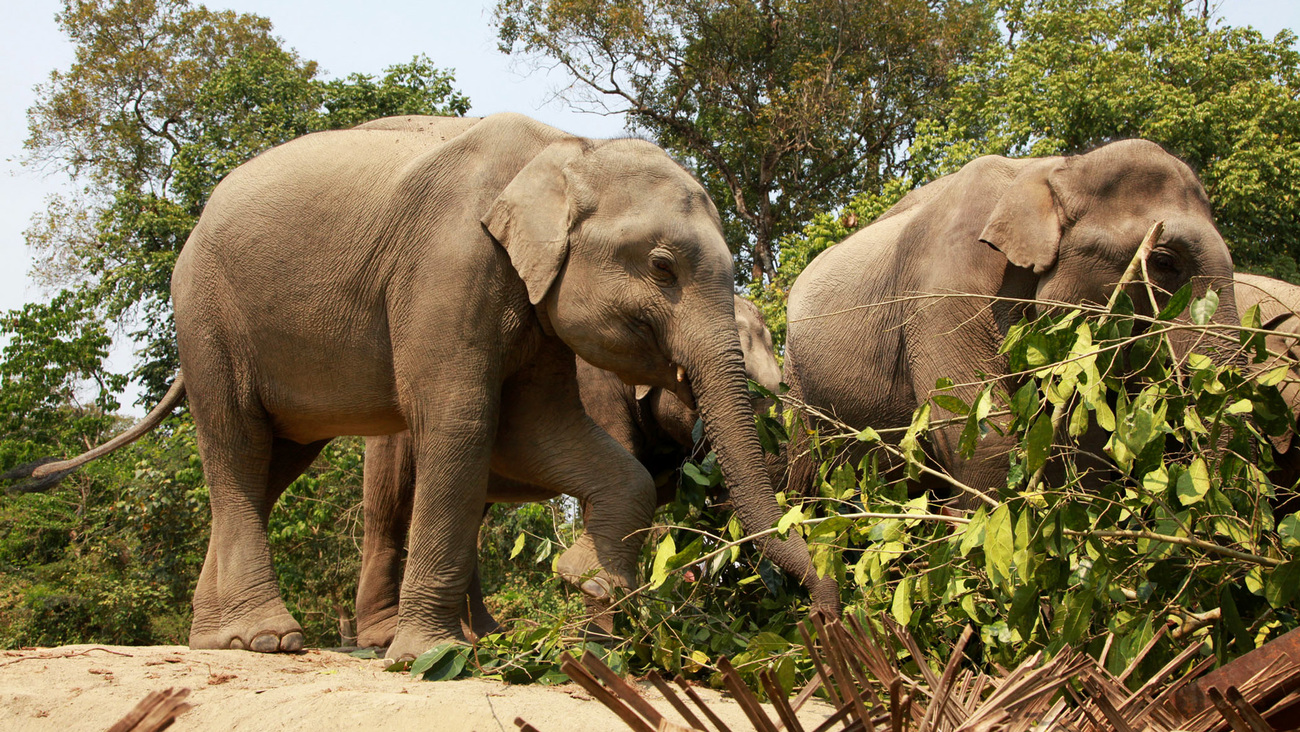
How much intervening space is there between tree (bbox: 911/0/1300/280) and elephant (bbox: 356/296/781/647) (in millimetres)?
7831

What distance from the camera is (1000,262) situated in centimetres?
540

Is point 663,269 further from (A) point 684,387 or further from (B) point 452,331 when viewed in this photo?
(B) point 452,331

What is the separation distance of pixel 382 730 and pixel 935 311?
3267 millimetres

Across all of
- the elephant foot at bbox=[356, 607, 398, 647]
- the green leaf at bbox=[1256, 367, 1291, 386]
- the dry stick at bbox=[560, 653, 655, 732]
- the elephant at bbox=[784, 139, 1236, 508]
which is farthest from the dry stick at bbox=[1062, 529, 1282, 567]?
the elephant foot at bbox=[356, 607, 398, 647]

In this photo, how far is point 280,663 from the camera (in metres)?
4.88

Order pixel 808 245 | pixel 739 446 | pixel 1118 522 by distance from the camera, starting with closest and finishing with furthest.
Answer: pixel 1118 522
pixel 739 446
pixel 808 245

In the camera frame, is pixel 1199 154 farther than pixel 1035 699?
Yes

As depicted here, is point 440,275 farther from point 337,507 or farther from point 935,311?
point 337,507

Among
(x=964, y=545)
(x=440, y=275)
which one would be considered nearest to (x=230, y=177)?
(x=440, y=275)

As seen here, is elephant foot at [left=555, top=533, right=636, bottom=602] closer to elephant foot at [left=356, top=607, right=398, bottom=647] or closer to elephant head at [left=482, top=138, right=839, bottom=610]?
elephant head at [left=482, top=138, right=839, bottom=610]

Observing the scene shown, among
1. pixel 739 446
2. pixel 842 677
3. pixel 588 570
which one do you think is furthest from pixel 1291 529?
pixel 588 570

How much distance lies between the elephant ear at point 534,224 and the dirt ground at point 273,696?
A: 5.28ft

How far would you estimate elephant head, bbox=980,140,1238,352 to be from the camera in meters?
4.97

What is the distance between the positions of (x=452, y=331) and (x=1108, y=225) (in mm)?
2695
